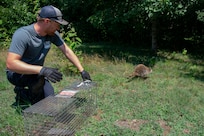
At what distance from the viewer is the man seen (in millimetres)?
3297

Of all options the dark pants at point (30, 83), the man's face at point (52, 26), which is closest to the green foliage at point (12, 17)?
the dark pants at point (30, 83)

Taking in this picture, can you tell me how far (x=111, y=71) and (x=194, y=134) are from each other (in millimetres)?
3325

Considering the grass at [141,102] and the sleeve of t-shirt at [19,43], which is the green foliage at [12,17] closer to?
the grass at [141,102]

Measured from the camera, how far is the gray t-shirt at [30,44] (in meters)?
3.44

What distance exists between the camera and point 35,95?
4047 mm

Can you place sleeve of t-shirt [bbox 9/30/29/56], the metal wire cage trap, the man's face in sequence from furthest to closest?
the man's face, sleeve of t-shirt [bbox 9/30/29/56], the metal wire cage trap

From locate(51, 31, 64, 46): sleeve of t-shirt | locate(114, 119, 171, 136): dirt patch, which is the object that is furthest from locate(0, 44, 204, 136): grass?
locate(51, 31, 64, 46): sleeve of t-shirt

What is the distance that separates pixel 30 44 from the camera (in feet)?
11.8

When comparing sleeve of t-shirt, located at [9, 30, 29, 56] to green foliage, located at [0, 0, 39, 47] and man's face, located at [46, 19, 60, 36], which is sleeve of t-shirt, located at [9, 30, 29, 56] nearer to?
man's face, located at [46, 19, 60, 36]

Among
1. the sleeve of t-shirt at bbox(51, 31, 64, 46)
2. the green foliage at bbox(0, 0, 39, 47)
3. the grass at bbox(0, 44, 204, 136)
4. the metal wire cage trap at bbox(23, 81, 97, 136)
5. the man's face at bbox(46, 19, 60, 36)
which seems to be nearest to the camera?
the metal wire cage trap at bbox(23, 81, 97, 136)

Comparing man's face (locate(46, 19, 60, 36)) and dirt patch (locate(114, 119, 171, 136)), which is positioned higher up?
man's face (locate(46, 19, 60, 36))

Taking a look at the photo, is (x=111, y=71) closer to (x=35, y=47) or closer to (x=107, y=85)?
(x=107, y=85)

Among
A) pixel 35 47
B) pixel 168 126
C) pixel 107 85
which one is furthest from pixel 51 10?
pixel 107 85

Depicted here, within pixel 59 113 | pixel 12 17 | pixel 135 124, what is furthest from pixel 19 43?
pixel 12 17
